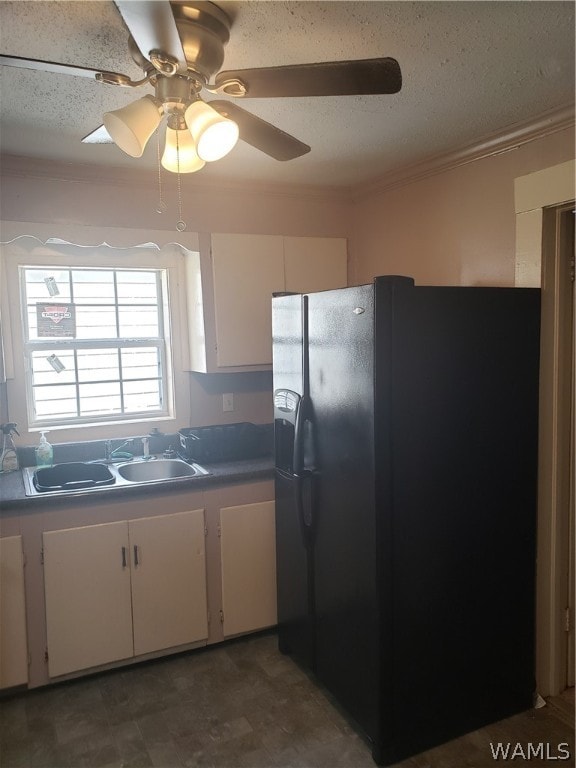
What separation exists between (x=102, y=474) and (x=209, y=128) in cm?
198

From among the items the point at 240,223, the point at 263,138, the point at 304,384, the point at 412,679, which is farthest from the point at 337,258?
the point at 412,679

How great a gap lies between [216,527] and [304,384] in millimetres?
879

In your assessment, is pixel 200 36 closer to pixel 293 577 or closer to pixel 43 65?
pixel 43 65

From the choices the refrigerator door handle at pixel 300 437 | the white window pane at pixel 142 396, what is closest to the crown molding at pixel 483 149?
the refrigerator door handle at pixel 300 437

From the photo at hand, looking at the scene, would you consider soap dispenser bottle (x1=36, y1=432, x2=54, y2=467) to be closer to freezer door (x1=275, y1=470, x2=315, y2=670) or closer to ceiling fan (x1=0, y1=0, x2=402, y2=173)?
freezer door (x1=275, y1=470, x2=315, y2=670)

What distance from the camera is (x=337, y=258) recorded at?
3445 mm

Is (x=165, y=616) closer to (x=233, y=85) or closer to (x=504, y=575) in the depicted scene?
(x=504, y=575)

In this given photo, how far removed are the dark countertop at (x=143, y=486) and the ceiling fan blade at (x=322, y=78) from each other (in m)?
1.72

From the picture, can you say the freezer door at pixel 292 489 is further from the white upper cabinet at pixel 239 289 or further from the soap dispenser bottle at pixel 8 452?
the soap dispenser bottle at pixel 8 452

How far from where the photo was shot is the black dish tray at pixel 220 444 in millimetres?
3028

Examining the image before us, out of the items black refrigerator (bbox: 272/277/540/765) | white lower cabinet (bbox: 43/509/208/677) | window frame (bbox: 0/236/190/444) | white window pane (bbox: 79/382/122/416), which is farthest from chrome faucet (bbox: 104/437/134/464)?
black refrigerator (bbox: 272/277/540/765)

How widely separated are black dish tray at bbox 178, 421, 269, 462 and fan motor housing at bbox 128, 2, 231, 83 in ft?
6.17

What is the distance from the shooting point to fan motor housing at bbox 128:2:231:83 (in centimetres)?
146

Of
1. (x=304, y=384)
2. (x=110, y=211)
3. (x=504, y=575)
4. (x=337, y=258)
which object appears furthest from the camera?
(x=337, y=258)
